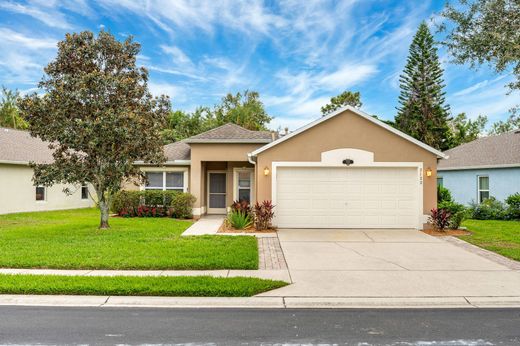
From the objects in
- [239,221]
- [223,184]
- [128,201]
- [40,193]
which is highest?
[223,184]

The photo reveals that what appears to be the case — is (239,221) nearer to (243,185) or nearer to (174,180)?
(243,185)

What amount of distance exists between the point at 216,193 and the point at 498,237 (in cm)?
1257

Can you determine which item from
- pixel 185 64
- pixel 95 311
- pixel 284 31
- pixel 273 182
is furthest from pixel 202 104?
pixel 95 311

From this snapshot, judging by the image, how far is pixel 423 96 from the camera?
119ft

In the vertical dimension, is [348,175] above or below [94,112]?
below

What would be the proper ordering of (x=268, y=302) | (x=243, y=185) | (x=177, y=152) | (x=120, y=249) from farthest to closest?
(x=177, y=152)
(x=243, y=185)
(x=120, y=249)
(x=268, y=302)

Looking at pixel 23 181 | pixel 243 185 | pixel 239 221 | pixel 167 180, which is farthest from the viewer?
pixel 23 181

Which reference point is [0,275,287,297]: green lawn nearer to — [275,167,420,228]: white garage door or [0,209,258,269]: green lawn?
[0,209,258,269]: green lawn

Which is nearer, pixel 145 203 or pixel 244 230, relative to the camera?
pixel 244 230

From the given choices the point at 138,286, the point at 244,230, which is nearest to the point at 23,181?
the point at 244,230

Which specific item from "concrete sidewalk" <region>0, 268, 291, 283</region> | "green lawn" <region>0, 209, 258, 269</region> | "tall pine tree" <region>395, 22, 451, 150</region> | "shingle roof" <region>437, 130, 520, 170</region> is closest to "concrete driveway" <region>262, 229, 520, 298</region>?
"concrete sidewalk" <region>0, 268, 291, 283</region>

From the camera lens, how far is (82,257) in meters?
8.82

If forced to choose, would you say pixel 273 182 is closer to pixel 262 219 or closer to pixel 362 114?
pixel 262 219

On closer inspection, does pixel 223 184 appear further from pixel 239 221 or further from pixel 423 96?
pixel 423 96
